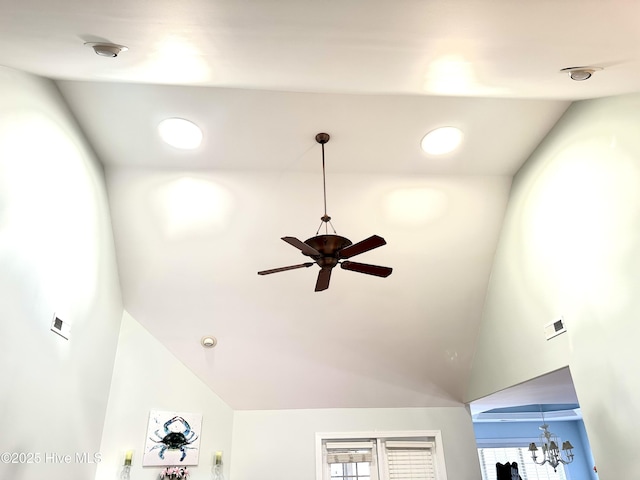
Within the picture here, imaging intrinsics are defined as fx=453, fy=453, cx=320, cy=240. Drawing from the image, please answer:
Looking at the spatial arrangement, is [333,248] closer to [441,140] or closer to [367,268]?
[367,268]

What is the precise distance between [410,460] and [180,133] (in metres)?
4.16

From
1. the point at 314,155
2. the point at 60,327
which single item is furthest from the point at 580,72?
the point at 60,327

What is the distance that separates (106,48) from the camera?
6.10 feet

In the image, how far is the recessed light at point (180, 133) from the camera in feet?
10.8

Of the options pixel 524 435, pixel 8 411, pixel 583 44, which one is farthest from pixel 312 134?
pixel 524 435

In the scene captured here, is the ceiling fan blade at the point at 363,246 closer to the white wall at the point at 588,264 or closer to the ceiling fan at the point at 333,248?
the ceiling fan at the point at 333,248

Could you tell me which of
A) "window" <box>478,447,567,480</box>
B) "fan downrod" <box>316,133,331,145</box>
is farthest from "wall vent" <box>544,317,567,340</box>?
"window" <box>478,447,567,480</box>

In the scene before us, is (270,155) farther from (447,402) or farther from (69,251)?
(447,402)

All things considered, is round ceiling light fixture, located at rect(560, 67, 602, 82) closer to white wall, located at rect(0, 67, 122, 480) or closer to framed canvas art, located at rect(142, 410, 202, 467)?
white wall, located at rect(0, 67, 122, 480)

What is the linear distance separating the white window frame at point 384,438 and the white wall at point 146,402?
40.2 inches

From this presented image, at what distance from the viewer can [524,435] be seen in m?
8.37

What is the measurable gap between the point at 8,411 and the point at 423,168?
11.0 feet

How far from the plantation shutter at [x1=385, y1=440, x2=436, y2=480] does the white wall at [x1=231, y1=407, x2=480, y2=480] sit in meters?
0.17

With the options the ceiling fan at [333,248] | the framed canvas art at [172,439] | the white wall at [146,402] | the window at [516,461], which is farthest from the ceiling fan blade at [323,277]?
the window at [516,461]
